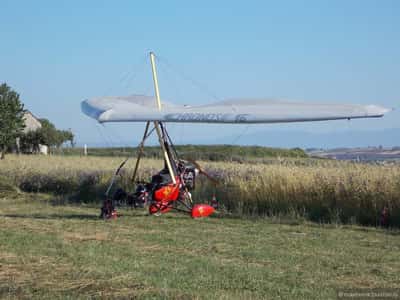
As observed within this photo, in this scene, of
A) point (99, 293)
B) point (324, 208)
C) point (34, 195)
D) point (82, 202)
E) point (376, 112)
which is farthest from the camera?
point (34, 195)

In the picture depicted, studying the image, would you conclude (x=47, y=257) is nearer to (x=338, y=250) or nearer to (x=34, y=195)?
(x=338, y=250)

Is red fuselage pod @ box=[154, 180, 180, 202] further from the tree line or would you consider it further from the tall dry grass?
the tree line

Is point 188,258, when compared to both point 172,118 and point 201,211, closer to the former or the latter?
point 172,118

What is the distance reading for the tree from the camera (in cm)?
4312

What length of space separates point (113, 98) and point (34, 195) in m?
6.15

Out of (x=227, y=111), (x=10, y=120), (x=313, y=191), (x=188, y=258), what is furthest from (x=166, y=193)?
(x=10, y=120)

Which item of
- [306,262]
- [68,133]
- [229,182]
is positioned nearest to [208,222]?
[229,182]

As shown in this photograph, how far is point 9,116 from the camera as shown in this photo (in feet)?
144

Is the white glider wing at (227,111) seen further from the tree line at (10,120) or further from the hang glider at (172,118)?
the tree line at (10,120)

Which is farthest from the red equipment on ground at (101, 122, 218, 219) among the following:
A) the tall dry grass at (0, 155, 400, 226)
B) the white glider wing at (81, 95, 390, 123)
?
the tall dry grass at (0, 155, 400, 226)

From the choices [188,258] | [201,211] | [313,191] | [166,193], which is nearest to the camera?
[188,258]

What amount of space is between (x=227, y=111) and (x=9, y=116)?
33.9m

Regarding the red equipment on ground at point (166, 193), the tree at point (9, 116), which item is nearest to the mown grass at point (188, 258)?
the red equipment on ground at point (166, 193)

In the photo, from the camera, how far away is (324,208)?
13.7m
